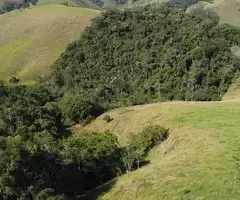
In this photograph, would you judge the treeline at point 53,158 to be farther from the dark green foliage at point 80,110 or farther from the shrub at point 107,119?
the shrub at point 107,119

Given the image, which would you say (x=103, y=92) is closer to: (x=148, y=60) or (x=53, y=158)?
(x=148, y=60)

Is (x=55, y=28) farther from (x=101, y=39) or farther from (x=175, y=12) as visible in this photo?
(x=175, y=12)

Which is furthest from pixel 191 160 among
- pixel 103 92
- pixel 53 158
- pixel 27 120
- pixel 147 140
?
pixel 103 92

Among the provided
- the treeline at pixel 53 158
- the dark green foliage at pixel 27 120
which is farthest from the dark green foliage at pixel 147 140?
the dark green foliage at pixel 27 120

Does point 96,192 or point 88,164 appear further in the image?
point 88,164

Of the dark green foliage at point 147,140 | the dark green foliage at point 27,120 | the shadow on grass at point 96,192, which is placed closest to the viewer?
the shadow on grass at point 96,192

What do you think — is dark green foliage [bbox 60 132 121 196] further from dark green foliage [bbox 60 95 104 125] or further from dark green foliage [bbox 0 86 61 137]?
dark green foliage [bbox 60 95 104 125]
